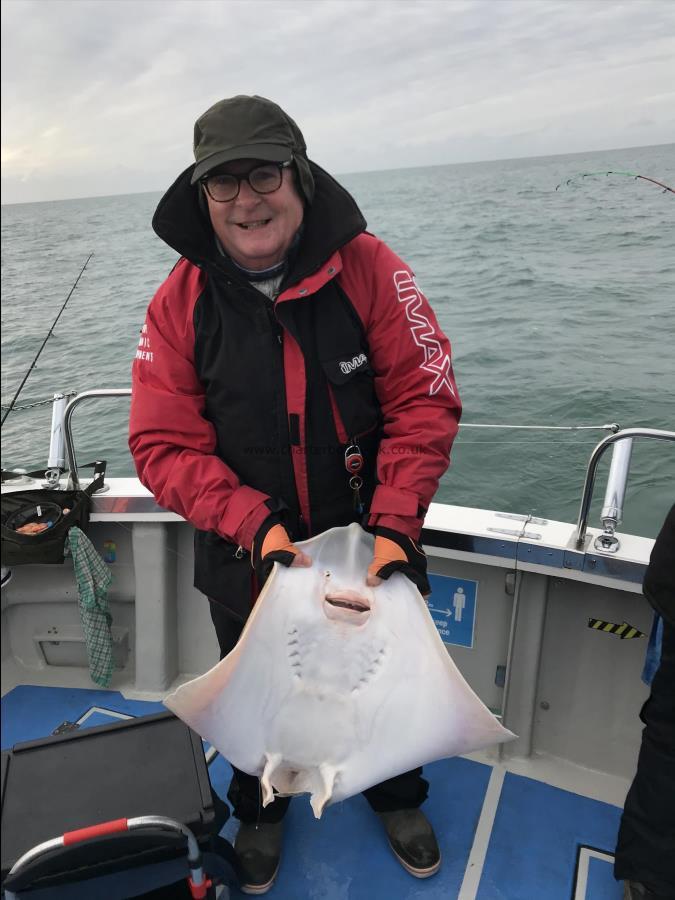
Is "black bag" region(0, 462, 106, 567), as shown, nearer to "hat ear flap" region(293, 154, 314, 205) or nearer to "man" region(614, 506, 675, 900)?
"hat ear flap" region(293, 154, 314, 205)

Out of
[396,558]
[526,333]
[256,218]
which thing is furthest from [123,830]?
[526,333]

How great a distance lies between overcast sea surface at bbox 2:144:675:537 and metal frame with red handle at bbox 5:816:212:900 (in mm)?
928

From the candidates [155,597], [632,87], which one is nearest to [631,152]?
[632,87]

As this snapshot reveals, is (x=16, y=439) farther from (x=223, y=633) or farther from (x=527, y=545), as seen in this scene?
(x=527, y=545)

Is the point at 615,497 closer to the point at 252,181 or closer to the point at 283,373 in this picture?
the point at 283,373

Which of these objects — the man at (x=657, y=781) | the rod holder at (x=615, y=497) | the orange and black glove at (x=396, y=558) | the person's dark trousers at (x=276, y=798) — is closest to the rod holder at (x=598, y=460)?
the rod holder at (x=615, y=497)

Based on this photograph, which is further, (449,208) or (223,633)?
(449,208)

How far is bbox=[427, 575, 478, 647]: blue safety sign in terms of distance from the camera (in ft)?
7.15

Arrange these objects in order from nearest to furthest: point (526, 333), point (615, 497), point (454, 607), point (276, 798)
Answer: point (276, 798) < point (615, 497) < point (454, 607) < point (526, 333)

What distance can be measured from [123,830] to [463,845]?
1107 mm

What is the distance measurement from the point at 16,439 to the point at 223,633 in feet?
7.87

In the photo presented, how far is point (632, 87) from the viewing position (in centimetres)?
179

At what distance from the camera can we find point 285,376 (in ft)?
4.72

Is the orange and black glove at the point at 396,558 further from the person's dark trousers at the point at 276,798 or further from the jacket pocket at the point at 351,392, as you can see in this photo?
the person's dark trousers at the point at 276,798
